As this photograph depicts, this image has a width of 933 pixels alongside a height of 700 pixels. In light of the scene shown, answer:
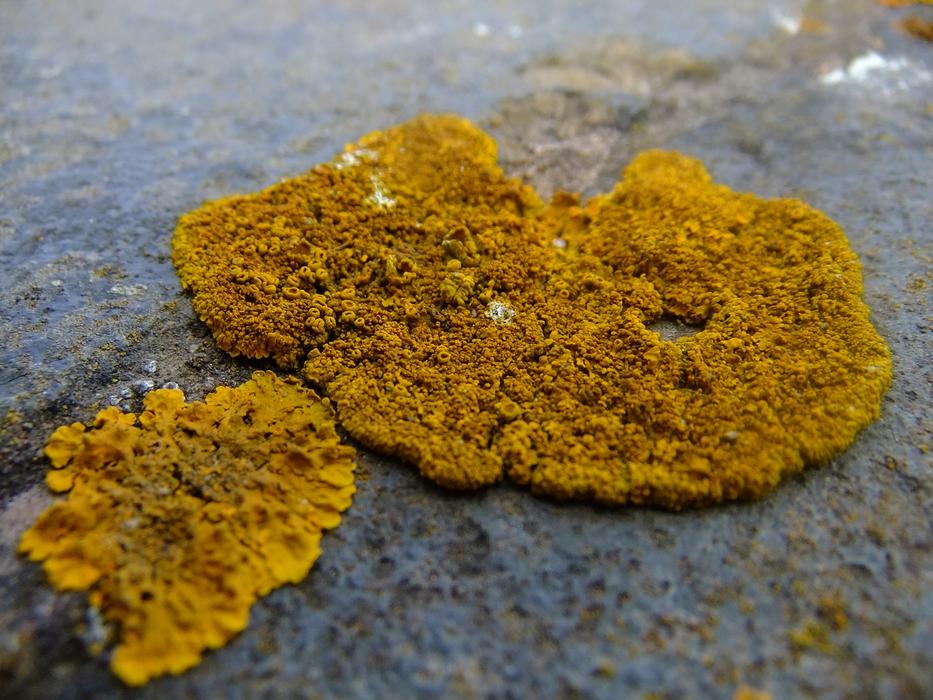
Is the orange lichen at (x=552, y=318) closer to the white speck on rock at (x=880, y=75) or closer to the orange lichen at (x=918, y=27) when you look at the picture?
the white speck on rock at (x=880, y=75)

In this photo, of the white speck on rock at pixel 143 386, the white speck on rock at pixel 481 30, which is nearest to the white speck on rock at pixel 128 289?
the white speck on rock at pixel 143 386

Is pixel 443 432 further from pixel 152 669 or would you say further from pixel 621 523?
pixel 152 669

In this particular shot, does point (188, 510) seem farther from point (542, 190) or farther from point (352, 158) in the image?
point (542, 190)

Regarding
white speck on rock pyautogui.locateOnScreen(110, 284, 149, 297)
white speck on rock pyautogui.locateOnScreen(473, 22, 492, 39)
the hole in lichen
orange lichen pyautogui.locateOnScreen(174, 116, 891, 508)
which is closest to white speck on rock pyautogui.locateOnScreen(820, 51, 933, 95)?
orange lichen pyautogui.locateOnScreen(174, 116, 891, 508)

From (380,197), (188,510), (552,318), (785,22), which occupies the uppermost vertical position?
(785,22)

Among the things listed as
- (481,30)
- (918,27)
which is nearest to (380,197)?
(481,30)

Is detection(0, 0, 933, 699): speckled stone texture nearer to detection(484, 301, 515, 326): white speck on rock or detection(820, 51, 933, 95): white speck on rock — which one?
detection(820, 51, 933, 95): white speck on rock
